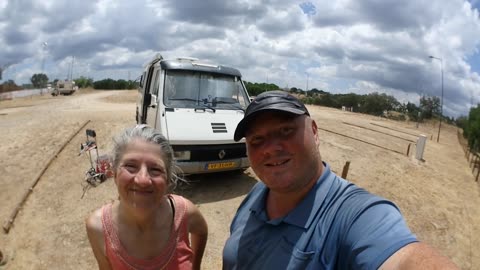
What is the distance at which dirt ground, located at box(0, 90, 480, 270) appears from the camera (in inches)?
211

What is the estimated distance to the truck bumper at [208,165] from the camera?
613cm

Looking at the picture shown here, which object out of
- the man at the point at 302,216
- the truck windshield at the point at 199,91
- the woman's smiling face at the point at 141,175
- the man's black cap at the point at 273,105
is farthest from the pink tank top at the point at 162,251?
the truck windshield at the point at 199,91

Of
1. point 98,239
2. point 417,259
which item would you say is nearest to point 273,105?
point 417,259

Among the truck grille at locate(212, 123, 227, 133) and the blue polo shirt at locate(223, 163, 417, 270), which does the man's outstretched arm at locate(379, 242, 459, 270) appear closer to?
the blue polo shirt at locate(223, 163, 417, 270)

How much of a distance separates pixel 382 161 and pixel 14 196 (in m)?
9.60

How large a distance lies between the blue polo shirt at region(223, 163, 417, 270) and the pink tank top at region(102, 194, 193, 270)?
527 mm

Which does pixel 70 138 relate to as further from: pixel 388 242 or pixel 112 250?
pixel 388 242

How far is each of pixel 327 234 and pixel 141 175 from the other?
1112 millimetres

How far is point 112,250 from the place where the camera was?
1.97 m

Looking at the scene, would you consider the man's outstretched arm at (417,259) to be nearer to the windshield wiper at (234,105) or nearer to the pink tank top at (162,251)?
the pink tank top at (162,251)

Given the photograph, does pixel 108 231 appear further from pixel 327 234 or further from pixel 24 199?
pixel 24 199

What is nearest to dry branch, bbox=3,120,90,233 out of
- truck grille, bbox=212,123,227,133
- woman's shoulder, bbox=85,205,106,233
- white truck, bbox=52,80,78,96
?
truck grille, bbox=212,123,227,133

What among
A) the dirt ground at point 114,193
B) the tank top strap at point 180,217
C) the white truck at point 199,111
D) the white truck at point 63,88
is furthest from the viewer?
the white truck at point 63,88

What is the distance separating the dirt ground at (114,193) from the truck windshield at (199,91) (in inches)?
63.6
